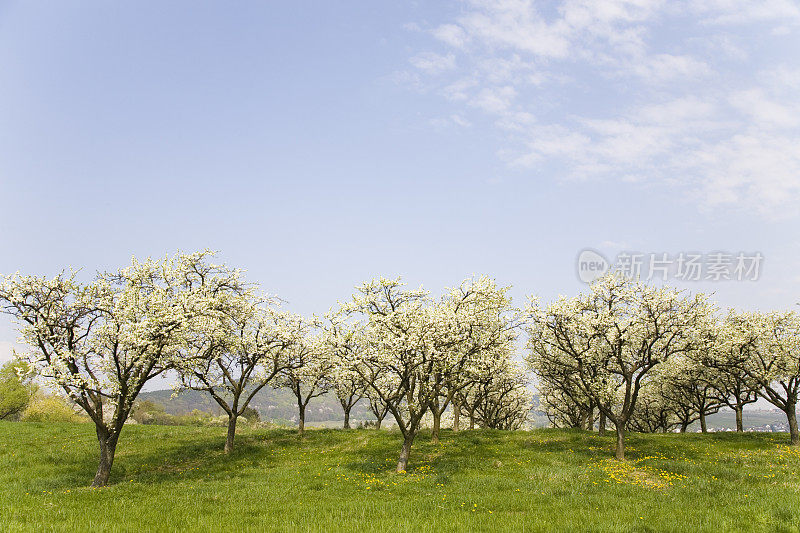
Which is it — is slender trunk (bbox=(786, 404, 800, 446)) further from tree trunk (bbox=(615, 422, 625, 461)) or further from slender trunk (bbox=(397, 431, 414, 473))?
slender trunk (bbox=(397, 431, 414, 473))

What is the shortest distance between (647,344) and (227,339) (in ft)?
91.8

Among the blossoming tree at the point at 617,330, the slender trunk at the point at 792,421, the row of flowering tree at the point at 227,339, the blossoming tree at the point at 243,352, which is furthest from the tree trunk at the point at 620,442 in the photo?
the blossoming tree at the point at 243,352

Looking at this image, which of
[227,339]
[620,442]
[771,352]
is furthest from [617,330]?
[227,339]

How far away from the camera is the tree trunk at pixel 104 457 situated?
2356 centimetres

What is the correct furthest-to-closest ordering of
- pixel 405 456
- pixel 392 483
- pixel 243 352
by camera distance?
pixel 243 352
pixel 405 456
pixel 392 483

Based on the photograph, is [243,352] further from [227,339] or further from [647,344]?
[647,344]

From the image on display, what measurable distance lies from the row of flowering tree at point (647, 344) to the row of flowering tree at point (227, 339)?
4.38 metres

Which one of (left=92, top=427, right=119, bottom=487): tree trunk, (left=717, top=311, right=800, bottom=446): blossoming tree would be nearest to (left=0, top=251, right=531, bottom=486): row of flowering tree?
(left=92, top=427, right=119, bottom=487): tree trunk

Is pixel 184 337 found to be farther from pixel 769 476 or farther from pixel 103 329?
pixel 769 476

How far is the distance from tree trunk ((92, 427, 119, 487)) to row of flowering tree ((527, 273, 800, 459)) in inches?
1037

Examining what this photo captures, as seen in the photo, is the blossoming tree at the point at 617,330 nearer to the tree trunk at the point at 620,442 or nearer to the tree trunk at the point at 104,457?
the tree trunk at the point at 620,442

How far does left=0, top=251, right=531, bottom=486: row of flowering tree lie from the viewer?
23.8 meters

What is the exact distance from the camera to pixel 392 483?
22.8 metres

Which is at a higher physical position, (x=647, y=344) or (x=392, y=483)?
(x=647, y=344)
